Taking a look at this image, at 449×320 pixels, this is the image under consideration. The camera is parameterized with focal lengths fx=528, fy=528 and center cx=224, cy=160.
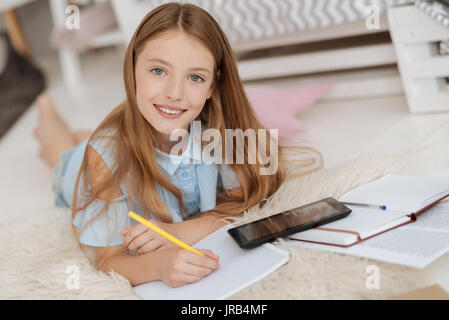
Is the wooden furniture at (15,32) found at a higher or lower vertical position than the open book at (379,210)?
higher

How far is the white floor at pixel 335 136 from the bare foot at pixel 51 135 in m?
0.08

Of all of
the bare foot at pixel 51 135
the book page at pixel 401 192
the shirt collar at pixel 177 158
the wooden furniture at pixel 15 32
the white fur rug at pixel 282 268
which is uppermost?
the wooden furniture at pixel 15 32

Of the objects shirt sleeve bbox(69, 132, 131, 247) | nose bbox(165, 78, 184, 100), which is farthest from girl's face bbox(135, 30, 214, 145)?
shirt sleeve bbox(69, 132, 131, 247)

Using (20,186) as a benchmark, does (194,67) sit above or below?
above

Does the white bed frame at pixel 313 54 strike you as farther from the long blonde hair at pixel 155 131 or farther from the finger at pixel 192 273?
the finger at pixel 192 273

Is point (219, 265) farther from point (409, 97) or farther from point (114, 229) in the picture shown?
point (409, 97)

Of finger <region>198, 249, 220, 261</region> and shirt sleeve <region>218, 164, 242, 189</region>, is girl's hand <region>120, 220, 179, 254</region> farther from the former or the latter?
shirt sleeve <region>218, 164, 242, 189</region>

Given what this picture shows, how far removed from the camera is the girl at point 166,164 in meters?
0.86

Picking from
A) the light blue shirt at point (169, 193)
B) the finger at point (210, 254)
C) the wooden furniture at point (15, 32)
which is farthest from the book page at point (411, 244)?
the wooden furniture at point (15, 32)

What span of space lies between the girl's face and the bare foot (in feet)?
1.85

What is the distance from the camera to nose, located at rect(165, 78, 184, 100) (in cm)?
86
